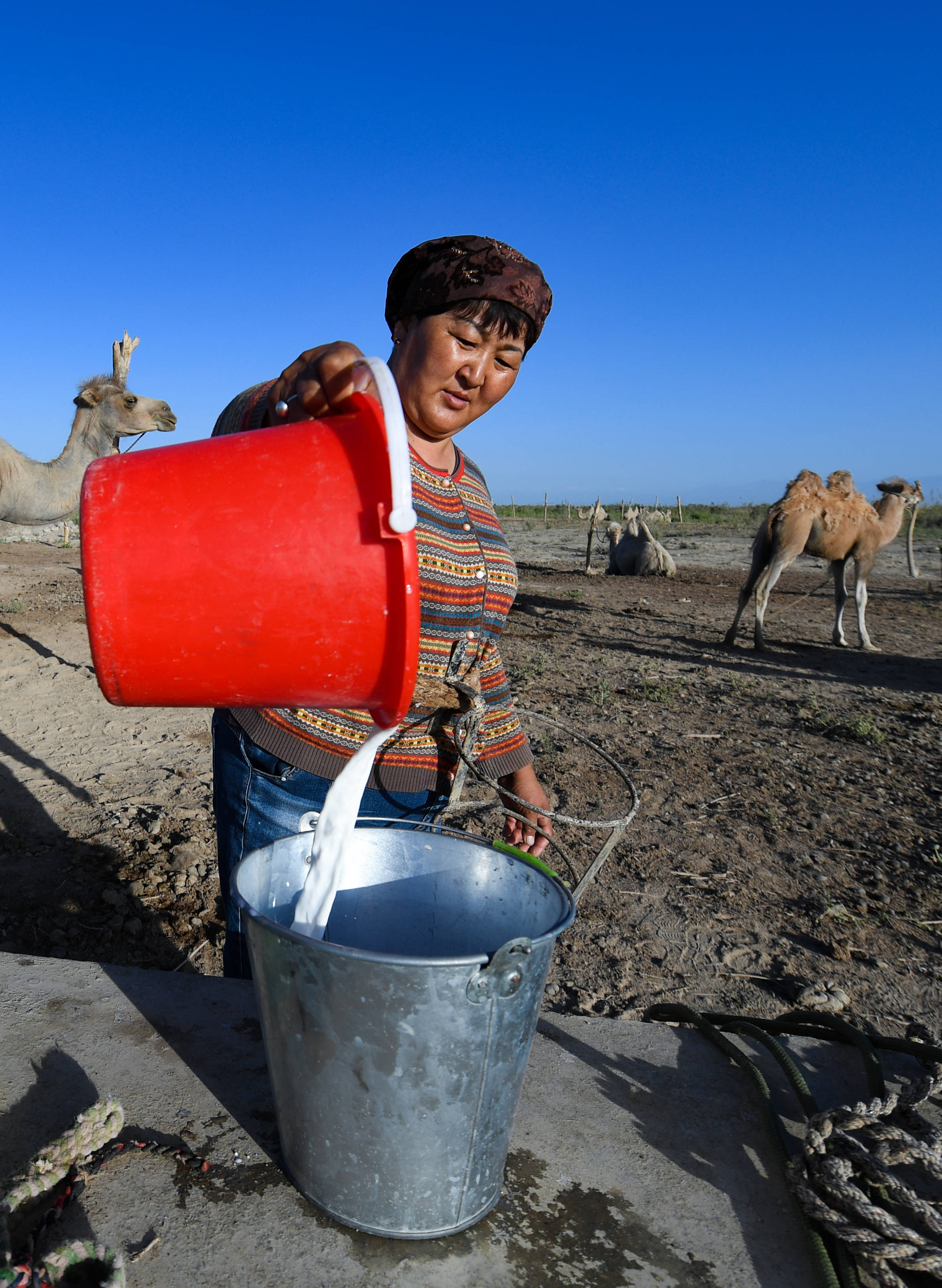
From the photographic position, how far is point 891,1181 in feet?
4.14

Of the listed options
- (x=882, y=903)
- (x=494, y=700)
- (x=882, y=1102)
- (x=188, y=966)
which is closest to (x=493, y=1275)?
(x=882, y=1102)

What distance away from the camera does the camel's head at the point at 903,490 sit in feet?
38.8

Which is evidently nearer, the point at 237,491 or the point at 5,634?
the point at 237,491

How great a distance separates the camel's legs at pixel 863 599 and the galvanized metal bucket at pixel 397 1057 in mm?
9164

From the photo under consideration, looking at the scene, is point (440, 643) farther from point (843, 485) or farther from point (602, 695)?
point (843, 485)

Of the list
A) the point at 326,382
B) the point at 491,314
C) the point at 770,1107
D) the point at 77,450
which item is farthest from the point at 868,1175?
the point at 77,450

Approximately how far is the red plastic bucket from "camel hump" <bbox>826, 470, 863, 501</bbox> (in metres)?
10.2

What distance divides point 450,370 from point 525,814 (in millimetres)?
1160

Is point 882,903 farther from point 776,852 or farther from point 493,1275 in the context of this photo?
point 493,1275

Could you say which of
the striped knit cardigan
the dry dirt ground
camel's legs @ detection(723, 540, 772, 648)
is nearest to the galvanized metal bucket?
the striped knit cardigan

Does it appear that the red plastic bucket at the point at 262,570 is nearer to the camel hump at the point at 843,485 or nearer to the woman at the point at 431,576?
the woman at the point at 431,576

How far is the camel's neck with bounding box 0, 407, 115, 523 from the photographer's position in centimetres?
862

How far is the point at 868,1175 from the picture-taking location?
1.32 m

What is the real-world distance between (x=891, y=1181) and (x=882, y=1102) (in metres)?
0.20
